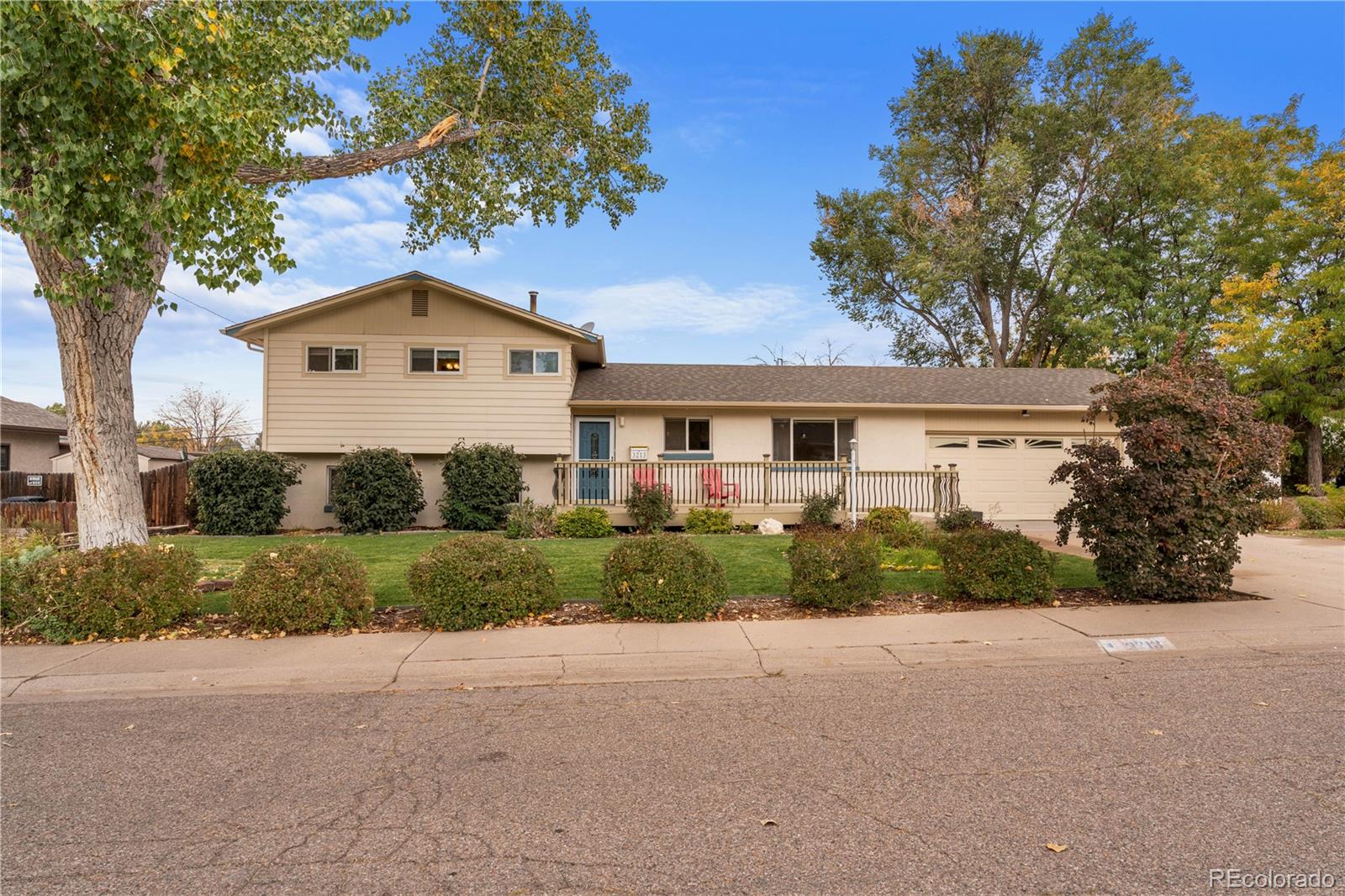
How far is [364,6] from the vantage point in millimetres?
11242

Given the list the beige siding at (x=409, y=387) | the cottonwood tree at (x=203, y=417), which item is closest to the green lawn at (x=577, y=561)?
the beige siding at (x=409, y=387)

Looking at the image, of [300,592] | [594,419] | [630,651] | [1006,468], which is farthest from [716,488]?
[300,592]

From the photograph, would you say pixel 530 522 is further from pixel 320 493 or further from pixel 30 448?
pixel 30 448

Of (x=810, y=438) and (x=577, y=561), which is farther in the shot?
(x=810, y=438)

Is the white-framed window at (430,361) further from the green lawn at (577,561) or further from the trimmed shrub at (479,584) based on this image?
the trimmed shrub at (479,584)

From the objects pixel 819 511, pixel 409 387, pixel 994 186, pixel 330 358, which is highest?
pixel 994 186

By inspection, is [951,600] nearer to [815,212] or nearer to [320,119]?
[320,119]

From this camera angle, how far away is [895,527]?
1340 centimetres

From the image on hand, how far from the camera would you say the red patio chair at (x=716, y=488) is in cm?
1583

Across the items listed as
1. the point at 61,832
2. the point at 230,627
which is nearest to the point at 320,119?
the point at 230,627

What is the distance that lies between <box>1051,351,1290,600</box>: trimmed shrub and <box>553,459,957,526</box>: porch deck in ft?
25.7

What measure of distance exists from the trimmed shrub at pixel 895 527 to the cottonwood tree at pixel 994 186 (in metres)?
16.1

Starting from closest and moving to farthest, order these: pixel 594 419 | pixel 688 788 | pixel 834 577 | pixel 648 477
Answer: pixel 688 788, pixel 834 577, pixel 648 477, pixel 594 419

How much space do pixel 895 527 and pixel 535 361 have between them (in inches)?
344
